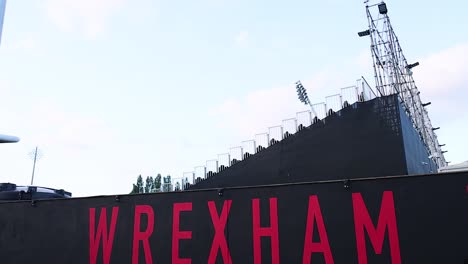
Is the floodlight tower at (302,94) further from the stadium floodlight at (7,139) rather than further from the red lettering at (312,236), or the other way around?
the stadium floodlight at (7,139)

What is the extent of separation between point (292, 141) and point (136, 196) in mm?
20274

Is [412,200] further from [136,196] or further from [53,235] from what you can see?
[53,235]

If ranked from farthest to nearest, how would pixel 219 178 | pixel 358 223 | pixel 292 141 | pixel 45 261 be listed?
1. pixel 219 178
2. pixel 292 141
3. pixel 45 261
4. pixel 358 223

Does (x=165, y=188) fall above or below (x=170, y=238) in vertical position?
above

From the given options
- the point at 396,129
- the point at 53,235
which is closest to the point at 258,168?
Answer: the point at 396,129

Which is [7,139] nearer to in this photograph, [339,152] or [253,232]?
[253,232]

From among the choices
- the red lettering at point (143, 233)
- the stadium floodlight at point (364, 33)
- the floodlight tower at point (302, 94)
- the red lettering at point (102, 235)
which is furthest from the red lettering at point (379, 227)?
the stadium floodlight at point (364, 33)

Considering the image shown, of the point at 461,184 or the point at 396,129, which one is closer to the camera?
the point at 461,184

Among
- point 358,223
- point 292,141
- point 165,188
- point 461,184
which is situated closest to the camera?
point 461,184

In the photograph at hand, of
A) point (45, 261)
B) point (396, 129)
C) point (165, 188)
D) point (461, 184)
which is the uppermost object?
point (396, 129)

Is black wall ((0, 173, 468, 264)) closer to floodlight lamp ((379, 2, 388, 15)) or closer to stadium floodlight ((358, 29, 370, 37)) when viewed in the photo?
stadium floodlight ((358, 29, 370, 37))

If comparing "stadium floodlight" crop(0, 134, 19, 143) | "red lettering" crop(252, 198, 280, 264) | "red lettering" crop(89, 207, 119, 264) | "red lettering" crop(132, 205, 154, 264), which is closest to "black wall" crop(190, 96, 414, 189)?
"red lettering" crop(252, 198, 280, 264)

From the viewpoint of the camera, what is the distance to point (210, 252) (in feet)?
25.1

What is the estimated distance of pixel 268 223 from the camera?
7367 mm
